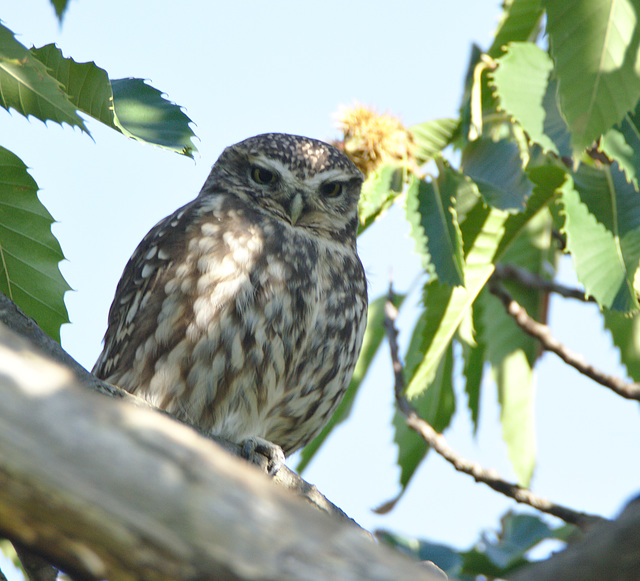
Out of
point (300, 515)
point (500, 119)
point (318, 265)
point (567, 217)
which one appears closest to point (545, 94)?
point (567, 217)

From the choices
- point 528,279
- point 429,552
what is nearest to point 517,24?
point 528,279

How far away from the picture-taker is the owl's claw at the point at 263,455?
9.19 feet

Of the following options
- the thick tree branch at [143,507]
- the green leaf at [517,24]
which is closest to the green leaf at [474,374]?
the green leaf at [517,24]

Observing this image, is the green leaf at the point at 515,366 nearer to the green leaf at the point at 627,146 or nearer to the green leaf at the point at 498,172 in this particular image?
the green leaf at the point at 498,172

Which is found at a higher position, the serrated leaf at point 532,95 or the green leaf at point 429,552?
the serrated leaf at point 532,95

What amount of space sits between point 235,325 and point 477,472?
112 centimetres

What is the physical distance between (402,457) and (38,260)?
205cm

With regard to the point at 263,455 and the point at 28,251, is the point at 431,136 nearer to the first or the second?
the point at 263,455

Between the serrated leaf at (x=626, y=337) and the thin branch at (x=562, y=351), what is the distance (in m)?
0.37

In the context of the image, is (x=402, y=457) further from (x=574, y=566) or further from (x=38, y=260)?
(x=574, y=566)

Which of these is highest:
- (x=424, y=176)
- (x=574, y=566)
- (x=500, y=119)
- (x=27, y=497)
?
(x=500, y=119)

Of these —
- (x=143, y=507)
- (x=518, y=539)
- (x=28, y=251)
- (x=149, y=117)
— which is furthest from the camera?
(x=518, y=539)

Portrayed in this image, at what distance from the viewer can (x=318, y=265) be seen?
11.2 feet

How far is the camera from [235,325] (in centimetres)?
298
